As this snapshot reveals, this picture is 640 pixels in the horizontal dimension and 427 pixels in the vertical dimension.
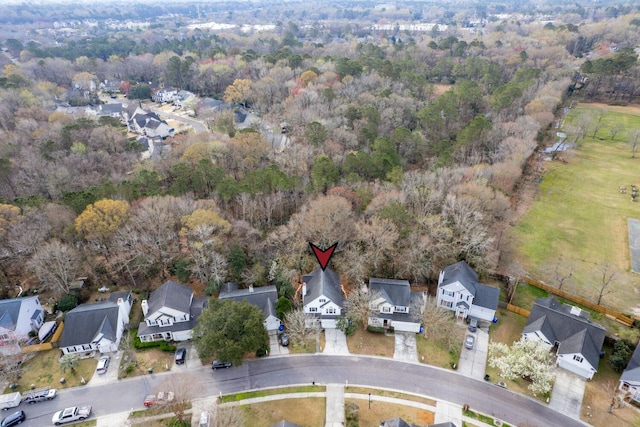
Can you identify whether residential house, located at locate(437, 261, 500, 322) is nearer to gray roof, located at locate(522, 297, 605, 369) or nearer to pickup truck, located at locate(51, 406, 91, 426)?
gray roof, located at locate(522, 297, 605, 369)

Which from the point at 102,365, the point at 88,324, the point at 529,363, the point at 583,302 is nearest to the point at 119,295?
the point at 88,324

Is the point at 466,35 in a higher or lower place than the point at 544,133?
higher

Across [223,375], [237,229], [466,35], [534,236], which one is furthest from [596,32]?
[223,375]

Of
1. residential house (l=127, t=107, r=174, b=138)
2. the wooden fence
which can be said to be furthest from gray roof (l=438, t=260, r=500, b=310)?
residential house (l=127, t=107, r=174, b=138)

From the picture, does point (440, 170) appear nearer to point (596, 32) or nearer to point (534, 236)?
point (534, 236)

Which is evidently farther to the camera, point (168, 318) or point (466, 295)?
point (466, 295)

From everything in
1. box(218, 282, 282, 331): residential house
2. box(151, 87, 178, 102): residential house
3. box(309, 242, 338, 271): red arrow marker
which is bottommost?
box(218, 282, 282, 331): residential house

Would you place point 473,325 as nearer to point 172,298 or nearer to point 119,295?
point 172,298
